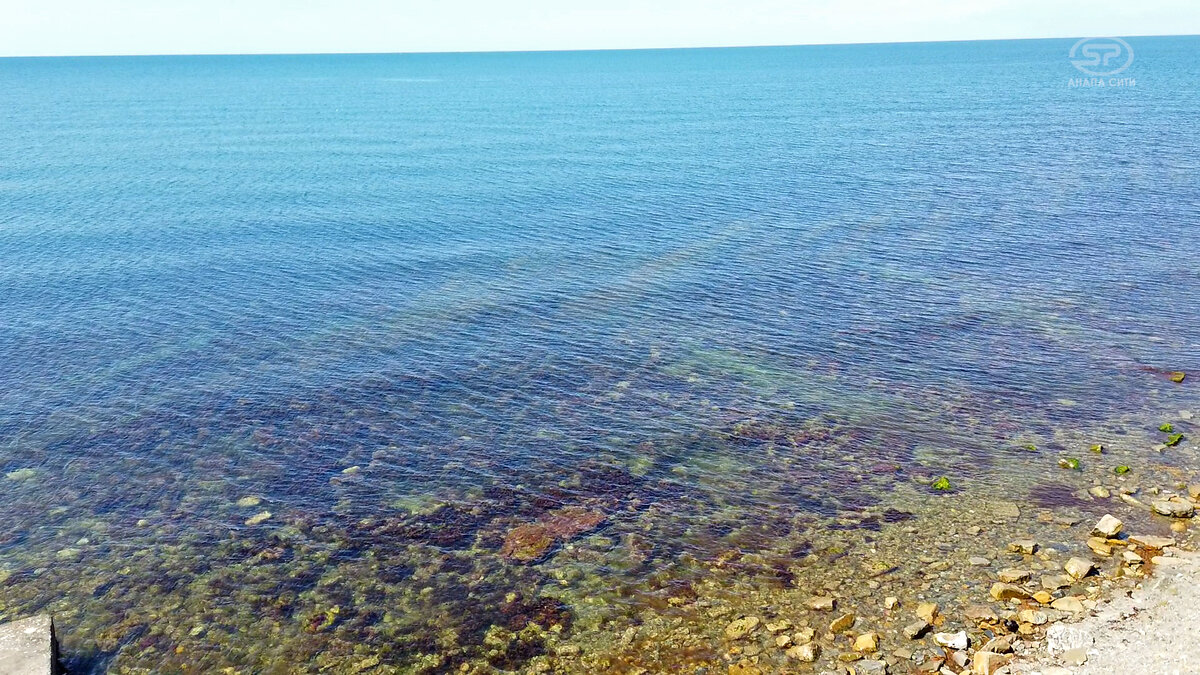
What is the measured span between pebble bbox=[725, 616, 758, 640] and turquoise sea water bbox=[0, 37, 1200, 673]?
317 centimetres

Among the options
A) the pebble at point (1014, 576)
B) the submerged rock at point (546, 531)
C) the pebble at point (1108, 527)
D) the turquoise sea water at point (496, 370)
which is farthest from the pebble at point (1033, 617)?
the submerged rock at point (546, 531)

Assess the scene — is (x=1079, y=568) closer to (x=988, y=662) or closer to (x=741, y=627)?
(x=988, y=662)

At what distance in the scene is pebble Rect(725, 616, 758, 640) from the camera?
23958mm

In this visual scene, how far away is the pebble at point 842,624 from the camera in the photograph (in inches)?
939

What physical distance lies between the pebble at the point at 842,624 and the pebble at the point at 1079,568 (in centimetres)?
710

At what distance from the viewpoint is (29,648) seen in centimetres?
2194

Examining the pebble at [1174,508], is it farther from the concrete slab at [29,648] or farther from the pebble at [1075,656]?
the concrete slab at [29,648]

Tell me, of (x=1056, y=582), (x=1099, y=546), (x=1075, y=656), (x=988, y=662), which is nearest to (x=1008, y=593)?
(x=1056, y=582)

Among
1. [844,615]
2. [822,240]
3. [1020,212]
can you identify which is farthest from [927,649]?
[1020,212]

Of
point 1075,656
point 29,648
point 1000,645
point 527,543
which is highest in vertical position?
Answer: point 29,648

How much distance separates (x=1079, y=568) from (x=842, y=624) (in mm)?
7705

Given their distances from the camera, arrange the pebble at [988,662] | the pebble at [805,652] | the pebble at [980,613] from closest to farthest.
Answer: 1. the pebble at [988,662]
2. the pebble at [805,652]
3. the pebble at [980,613]

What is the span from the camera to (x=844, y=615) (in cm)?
2438

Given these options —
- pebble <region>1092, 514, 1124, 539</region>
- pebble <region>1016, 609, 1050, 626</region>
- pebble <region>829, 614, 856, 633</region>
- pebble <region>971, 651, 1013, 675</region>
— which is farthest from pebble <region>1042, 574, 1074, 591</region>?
pebble <region>829, 614, 856, 633</region>
